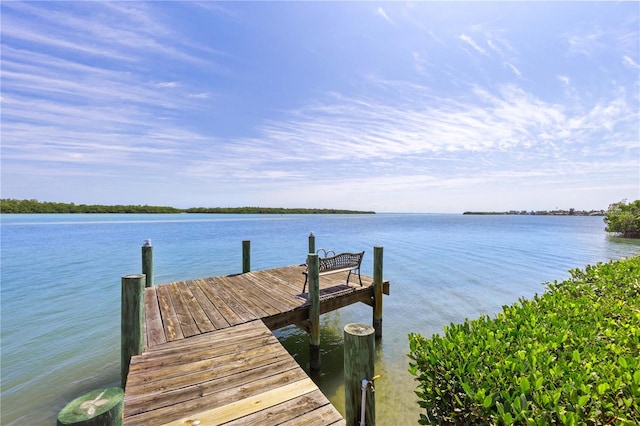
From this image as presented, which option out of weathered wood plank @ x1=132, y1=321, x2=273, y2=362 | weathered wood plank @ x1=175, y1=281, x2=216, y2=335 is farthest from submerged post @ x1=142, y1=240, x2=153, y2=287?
weathered wood plank @ x1=132, y1=321, x2=273, y2=362

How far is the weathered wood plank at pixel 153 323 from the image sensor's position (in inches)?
173

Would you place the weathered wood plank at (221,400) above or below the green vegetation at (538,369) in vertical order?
below

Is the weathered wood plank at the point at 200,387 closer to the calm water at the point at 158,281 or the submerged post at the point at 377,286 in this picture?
the calm water at the point at 158,281

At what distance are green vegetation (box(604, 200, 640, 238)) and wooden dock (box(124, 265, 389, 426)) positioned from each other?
4703 centimetres

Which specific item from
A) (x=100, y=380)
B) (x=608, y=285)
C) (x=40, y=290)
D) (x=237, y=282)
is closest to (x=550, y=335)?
(x=608, y=285)

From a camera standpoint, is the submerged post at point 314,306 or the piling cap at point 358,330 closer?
the piling cap at point 358,330

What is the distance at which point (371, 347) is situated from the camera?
2.75m

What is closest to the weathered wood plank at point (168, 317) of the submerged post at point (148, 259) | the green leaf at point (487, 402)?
the submerged post at point (148, 259)

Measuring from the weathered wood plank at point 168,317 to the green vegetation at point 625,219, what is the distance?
164 feet

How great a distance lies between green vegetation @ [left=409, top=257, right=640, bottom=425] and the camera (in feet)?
6.29

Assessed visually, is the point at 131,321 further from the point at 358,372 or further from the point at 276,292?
the point at 276,292

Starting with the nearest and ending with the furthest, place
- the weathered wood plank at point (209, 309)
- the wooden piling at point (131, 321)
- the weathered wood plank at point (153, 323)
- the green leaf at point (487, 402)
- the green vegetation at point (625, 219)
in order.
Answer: the green leaf at point (487, 402) → the wooden piling at point (131, 321) → the weathered wood plank at point (153, 323) → the weathered wood plank at point (209, 309) → the green vegetation at point (625, 219)

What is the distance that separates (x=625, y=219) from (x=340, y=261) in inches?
1870

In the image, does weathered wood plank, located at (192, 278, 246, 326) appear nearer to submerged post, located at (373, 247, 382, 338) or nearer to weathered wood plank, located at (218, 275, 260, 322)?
weathered wood plank, located at (218, 275, 260, 322)
